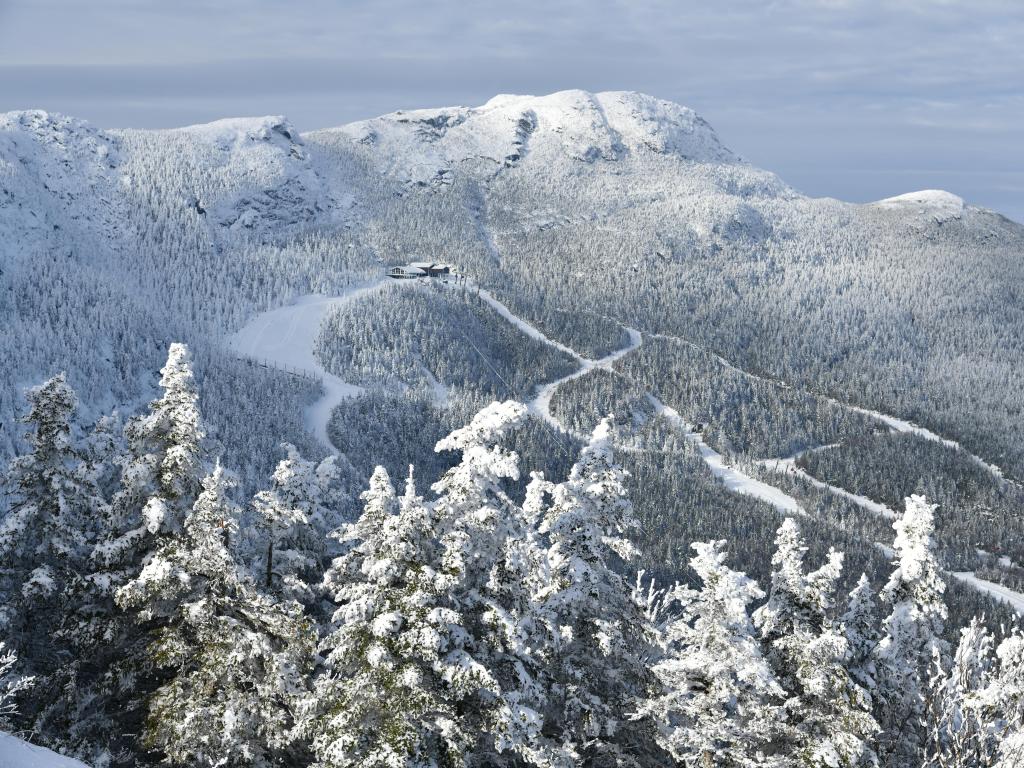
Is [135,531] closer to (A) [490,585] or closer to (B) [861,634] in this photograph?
(A) [490,585]

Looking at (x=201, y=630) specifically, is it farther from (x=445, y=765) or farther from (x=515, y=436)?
(x=515, y=436)

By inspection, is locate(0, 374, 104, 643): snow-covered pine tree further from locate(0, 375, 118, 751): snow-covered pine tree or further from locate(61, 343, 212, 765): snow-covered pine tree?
locate(61, 343, 212, 765): snow-covered pine tree

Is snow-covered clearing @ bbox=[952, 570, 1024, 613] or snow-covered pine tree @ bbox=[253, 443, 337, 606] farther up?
snow-covered pine tree @ bbox=[253, 443, 337, 606]

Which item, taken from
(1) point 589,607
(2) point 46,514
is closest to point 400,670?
(1) point 589,607

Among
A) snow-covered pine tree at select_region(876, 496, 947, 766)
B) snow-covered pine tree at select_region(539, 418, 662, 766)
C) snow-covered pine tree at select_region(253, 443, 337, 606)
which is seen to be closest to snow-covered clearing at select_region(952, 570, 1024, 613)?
snow-covered pine tree at select_region(876, 496, 947, 766)

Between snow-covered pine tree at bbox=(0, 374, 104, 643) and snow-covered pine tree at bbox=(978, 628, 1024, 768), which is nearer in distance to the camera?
snow-covered pine tree at bbox=(978, 628, 1024, 768)

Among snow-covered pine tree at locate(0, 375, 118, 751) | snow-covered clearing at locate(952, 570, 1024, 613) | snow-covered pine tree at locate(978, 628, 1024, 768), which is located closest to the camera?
snow-covered pine tree at locate(978, 628, 1024, 768)
